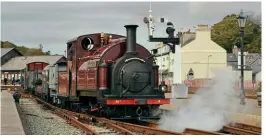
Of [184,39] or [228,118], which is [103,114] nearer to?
[228,118]

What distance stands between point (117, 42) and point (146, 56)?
3.68 feet

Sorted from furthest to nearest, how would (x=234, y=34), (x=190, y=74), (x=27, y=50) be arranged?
(x=27, y=50) < (x=234, y=34) < (x=190, y=74)

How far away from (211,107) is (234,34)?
58381mm

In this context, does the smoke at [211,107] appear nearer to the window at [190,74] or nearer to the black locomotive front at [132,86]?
the black locomotive front at [132,86]

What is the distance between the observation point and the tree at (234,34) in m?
65.0

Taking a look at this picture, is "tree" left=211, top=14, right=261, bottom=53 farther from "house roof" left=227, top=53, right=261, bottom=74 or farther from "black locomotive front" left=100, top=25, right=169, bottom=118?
"black locomotive front" left=100, top=25, right=169, bottom=118

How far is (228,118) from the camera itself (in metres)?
14.6

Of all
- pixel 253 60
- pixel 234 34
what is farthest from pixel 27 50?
pixel 253 60

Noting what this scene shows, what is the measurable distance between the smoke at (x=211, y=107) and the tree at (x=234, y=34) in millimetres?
48661

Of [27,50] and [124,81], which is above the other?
[27,50]

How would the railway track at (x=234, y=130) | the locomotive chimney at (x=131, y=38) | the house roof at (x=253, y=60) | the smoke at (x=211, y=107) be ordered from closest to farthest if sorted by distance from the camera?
the railway track at (x=234, y=130) → the smoke at (x=211, y=107) → the locomotive chimney at (x=131, y=38) → the house roof at (x=253, y=60)

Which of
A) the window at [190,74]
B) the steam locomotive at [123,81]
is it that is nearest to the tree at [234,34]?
the window at [190,74]

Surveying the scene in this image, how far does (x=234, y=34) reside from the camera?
70.6m

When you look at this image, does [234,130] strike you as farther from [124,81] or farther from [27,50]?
[27,50]
